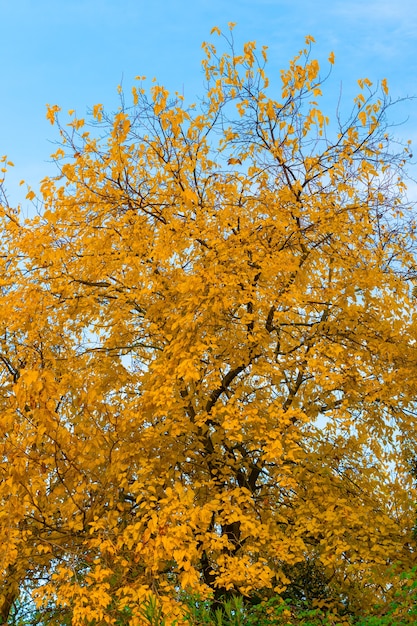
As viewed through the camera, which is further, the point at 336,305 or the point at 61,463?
the point at 336,305

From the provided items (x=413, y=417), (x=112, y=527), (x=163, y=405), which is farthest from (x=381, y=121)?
(x=112, y=527)

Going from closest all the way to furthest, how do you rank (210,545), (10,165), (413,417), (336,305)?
(210,545)
(336,305)
(413,417)
(10,165)

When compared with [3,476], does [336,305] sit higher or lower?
higher

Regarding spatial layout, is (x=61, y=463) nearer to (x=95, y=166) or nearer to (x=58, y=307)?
(x=58, y=307)

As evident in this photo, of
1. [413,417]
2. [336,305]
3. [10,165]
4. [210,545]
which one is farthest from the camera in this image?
[10,165]

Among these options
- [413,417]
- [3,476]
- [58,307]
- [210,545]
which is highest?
[58,307]

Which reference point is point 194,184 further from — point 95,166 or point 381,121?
point 381,121

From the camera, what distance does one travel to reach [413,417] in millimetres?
11602

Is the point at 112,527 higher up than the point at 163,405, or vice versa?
the point at 163,405

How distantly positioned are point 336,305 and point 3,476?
6.11 meters

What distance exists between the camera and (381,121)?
436 inches

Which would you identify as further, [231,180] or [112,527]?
[231,180]

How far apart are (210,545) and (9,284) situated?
610cm

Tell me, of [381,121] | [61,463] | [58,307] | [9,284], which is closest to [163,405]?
[61,463]
